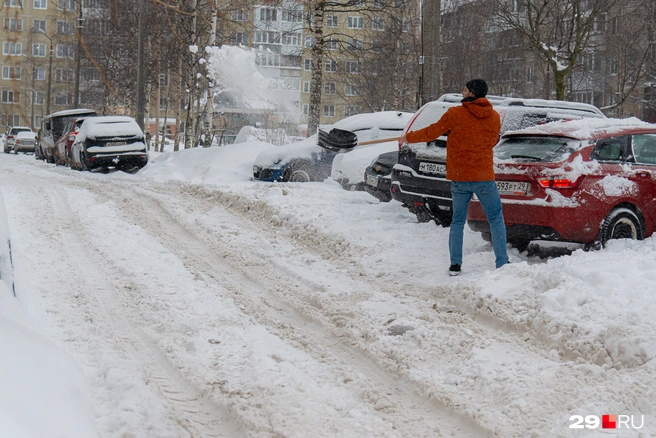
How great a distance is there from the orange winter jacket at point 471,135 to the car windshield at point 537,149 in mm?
872

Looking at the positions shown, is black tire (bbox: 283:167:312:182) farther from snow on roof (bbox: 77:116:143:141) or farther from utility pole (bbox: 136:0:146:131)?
utility pole (bbox: 136:0:146:131)

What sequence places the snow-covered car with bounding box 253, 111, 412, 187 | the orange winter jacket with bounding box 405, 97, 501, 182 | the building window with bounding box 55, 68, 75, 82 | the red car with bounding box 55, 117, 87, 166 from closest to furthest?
the orange winter jacket with bounding box 405, 97, 501, 182 → the snow-covered car with bounding box 253, 111, 412, 187 → the red car with bounding box 55, 117, 87, 166 → the building window with bounding box 55, 68, 75, 82

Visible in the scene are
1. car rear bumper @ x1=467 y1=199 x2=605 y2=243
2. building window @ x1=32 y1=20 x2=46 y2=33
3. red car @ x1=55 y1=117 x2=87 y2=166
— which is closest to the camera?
building window @ x1=32 y1=20 x2=46 y2=33

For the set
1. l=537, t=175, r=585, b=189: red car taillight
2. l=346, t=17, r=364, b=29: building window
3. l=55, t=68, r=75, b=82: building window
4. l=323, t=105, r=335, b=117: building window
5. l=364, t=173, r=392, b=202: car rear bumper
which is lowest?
l=364, t=173, r=392, b=202: car rear bumper

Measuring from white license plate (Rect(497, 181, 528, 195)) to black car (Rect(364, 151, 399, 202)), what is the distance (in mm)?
3780

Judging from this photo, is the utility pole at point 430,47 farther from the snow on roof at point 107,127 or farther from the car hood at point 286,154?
the snow on roof at point 107,127

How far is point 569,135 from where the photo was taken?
816 cm

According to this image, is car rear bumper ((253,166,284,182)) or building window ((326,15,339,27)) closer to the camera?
car rear bumper ((253,166,284,182))

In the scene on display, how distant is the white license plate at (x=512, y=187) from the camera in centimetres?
798

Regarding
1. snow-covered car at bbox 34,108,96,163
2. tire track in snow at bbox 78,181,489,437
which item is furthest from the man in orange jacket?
snow-covered car at bbox 34,108,96,163

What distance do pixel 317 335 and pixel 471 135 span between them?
278cm

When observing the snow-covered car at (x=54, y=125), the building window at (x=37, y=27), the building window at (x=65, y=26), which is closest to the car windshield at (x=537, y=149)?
the building window at (x=65, y=26)

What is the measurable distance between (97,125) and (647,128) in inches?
608

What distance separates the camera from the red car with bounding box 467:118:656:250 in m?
7.78
